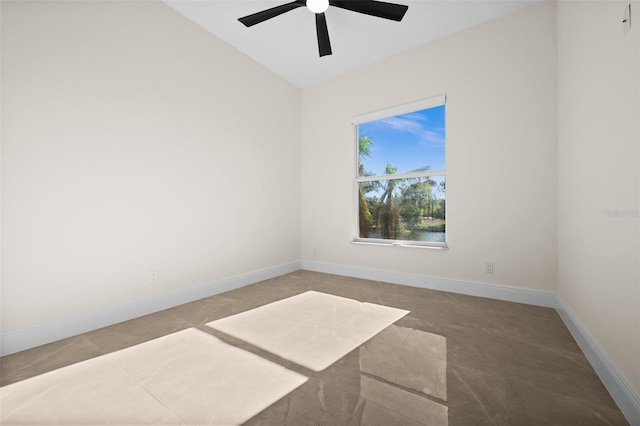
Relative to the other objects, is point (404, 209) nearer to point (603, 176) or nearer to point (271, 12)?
point (603, 176)

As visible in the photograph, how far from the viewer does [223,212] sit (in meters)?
3.31

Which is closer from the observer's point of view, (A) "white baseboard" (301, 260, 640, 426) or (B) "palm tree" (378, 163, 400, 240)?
(A) "white baseboard" (301, 260, 640, 426)

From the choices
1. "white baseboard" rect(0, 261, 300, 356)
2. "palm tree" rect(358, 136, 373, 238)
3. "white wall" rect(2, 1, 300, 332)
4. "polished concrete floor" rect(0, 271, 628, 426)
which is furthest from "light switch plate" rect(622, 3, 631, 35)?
"white baseboard" rect(0, 261, 300, 356)

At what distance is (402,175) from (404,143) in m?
0.44

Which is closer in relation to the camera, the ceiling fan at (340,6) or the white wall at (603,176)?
the white wall at (603,176)

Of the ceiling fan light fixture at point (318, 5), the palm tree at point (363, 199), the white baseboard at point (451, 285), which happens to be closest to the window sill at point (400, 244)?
the palm tree at point (363, 199)

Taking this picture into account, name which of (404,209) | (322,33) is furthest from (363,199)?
(322,33)

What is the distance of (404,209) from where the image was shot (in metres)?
3.63

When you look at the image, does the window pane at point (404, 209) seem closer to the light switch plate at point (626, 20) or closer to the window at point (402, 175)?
the window at point (402, 175)

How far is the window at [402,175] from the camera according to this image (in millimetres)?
3361

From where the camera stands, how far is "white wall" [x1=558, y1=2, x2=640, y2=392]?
49.4 inches

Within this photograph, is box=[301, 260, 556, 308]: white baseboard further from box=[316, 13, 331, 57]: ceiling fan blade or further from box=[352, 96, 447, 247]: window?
box=[316, 13, 331, 57]: ceiling fan blade

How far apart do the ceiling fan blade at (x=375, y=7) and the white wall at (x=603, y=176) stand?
131 centimetres

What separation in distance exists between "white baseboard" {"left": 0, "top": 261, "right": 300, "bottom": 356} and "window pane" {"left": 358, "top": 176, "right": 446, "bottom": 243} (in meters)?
1.95
